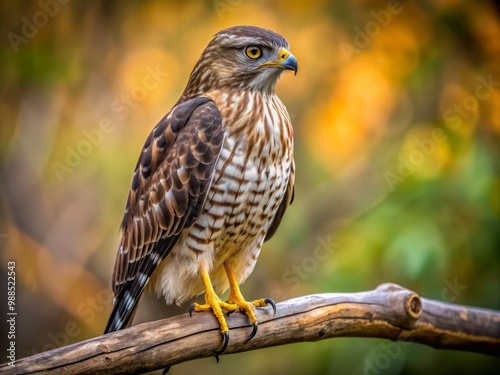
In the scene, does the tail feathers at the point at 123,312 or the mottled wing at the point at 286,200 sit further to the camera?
the mottled wing at the point at 286,200

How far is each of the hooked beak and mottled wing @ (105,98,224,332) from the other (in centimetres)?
37

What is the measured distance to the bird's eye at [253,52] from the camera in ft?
11.8

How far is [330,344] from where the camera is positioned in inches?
208

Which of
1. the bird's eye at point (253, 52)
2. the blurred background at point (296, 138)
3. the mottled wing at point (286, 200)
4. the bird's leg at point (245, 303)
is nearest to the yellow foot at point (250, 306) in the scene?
the bird's leg at point (245, 303)

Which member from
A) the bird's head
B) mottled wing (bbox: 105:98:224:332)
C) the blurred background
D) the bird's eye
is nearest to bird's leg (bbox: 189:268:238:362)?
mottled wing (bbox: 105:98:224:332)

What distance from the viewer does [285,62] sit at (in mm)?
3539

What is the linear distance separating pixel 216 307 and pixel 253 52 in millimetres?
1311

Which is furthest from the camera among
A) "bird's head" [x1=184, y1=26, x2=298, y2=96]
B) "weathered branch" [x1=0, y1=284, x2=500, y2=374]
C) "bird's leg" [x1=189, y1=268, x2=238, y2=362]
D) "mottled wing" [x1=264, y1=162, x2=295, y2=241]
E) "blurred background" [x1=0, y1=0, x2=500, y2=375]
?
"blurred background" [x1=0, y1=0, x2=500, y2=375]

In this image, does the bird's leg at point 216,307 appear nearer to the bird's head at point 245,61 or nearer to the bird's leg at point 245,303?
the bird's leg at point 245,303

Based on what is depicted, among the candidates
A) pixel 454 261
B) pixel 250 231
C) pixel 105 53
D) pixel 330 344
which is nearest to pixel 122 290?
pixel 250 231

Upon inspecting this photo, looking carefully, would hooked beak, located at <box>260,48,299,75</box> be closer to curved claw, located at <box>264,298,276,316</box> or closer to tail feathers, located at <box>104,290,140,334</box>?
curved claw, located at <box>264,298,276,316</box>

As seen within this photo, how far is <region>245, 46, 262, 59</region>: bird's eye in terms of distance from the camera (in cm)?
361

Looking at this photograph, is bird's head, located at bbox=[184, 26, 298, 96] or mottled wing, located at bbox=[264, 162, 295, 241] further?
mottled wing, located at bbox=[264, 162, 295, 241]

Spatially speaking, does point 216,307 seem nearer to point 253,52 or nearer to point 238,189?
point 238,189
